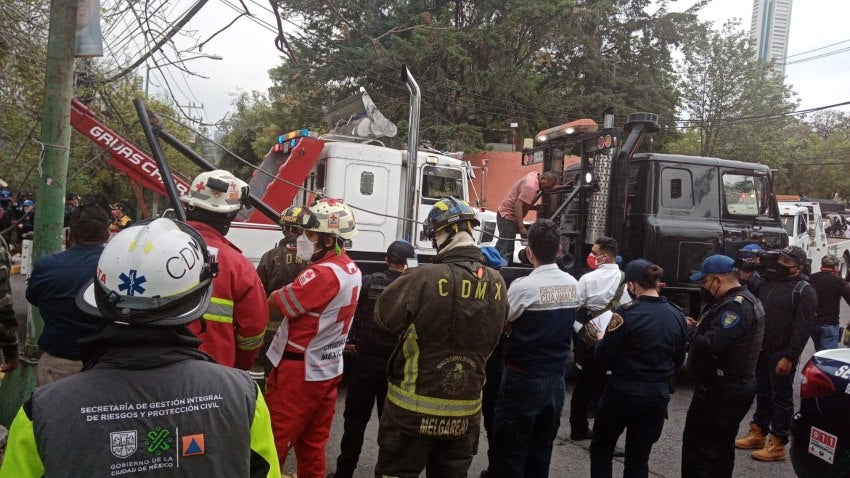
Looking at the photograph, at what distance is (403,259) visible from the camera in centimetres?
487

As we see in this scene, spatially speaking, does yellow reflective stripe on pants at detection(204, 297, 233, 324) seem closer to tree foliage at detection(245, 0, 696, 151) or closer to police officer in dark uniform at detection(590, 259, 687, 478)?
police officer in dark uniform at detection(590, 259, 687, 478)

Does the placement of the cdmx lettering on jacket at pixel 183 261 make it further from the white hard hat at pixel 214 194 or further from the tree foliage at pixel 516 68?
the tree foliage at pixel 516 68

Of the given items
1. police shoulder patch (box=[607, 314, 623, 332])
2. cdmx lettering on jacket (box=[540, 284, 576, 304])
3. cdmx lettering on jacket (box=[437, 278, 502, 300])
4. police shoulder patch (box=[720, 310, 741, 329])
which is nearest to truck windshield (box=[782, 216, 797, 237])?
police shoulder patch (box=[720, 310, 741, 329])

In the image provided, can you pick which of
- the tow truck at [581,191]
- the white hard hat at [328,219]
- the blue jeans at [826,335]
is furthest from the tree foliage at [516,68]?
the white hard hat at [328,219]

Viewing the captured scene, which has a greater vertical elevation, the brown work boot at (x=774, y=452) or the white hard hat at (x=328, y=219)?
the white hard hat at (x=328, y=219)

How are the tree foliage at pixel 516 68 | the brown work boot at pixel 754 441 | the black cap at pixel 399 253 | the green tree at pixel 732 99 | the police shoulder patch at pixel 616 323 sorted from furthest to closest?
the green tree at pixel 732 99 < the tree foliage at pixel 516 68 < the brown work boot at pixel 754 441 < the black cap at pixel 399 253 < the police shoulder patch at pixel 616 323

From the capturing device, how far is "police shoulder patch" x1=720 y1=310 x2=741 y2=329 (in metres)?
4.05

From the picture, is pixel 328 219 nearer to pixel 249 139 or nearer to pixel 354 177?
pixel 354 177

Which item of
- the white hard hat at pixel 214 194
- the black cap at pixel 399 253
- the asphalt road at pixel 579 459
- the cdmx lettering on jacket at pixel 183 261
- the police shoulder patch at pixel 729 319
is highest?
the white hard hat at pixel 214 194

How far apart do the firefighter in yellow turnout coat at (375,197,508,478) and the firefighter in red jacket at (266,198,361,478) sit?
1.93 ft

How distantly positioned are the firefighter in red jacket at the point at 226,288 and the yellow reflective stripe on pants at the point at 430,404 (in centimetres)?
79

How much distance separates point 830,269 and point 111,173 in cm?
1699

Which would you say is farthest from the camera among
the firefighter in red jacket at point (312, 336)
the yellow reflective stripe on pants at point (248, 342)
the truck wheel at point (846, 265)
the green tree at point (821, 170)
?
the green tree at point (821, 170)

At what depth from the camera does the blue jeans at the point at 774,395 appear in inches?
213
